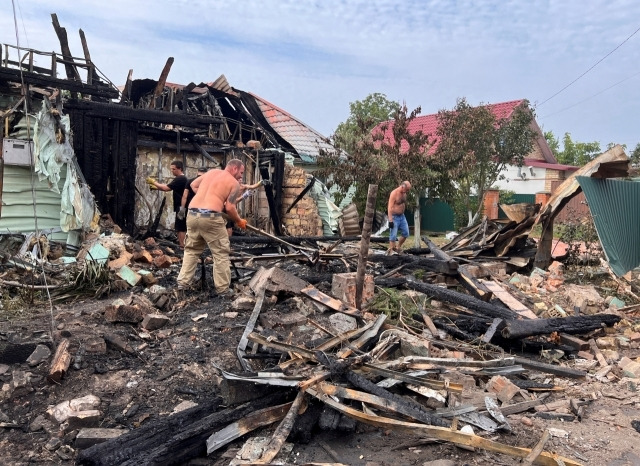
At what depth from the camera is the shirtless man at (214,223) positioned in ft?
→ 20.7

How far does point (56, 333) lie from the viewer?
15.8ft

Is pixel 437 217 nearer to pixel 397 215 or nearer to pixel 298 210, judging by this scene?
pixel 298 210

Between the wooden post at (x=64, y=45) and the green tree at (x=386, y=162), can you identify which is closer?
the wooden post at (x=64, y=45)

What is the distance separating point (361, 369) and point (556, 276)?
5.98 meters

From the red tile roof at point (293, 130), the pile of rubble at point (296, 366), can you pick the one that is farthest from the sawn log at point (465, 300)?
the red tile roof at point (293, 130)

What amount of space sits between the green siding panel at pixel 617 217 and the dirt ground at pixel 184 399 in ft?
12.1

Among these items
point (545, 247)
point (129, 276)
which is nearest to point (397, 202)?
point (545, 247)

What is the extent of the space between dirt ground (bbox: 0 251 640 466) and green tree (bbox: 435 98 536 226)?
9759mm

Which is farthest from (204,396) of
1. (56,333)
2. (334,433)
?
(56,333)

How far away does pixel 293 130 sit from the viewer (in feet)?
61.2

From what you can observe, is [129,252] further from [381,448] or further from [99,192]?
[381,448]

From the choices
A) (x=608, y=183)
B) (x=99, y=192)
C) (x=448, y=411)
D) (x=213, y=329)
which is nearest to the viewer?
(x=448, y=411)

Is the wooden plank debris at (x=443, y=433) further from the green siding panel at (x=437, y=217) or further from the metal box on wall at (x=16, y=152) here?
the green siding panel at (x=437, y=217)

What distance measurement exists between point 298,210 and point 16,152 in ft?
25.4
